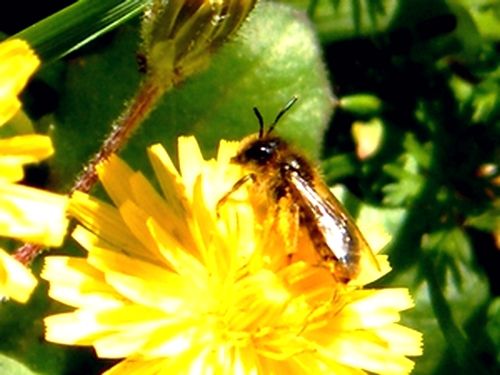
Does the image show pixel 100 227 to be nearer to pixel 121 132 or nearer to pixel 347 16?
pixel 121 132

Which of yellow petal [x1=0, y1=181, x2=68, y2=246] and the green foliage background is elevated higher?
yellow petal [x1=0, y1=181, x2=68, y2=246]

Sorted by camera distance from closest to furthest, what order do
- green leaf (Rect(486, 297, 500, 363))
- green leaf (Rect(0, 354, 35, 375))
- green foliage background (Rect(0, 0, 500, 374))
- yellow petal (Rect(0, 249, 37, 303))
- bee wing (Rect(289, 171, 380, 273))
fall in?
yellow petal (Rect(0, 249, 37, 303)) → bee wing (Rect(289, 171, 380, 273)) → green leaf (Rect(0, 354, 35, 375)) → green foliage background (Rect(0, 0, 500, 374)) → green leaf (Rect(486, 297, 500, 363))

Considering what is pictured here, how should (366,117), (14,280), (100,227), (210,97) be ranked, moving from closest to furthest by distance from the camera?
(14,280), (100,227), (210,97), (366,117)

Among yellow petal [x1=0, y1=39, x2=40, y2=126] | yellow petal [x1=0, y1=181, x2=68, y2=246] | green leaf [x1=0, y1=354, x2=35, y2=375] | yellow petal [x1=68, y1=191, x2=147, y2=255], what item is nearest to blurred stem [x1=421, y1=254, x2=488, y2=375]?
→ yellow petal [x1=68, y1=191, x2=147, y2=255]

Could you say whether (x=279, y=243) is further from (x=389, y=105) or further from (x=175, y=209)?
(x=389, y=105)

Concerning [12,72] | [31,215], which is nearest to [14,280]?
[31,215]

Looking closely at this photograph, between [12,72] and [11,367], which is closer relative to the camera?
[12,72]

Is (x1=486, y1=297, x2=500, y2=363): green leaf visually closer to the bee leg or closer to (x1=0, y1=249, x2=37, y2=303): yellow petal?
the bee leg

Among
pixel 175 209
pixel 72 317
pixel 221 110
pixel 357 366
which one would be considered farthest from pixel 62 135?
pixel 357 366
